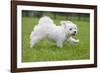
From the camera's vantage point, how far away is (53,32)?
6.72 ft

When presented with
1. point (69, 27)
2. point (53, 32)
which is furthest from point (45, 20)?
point (69, 27)

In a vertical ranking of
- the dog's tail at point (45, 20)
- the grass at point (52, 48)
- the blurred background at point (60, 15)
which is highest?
the blurred background at point (60, 15)

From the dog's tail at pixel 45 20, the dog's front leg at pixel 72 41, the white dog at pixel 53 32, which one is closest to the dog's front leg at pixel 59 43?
the white dog at pixel 53 32

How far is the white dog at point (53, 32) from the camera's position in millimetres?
1989

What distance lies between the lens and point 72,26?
2.11 m

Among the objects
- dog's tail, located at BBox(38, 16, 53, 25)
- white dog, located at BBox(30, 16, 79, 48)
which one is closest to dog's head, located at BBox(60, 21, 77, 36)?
white dog, located at BBox(30, 16, 79, 48)

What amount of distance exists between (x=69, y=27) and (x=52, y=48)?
276mm

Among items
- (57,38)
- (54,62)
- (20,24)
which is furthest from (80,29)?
(20,24)

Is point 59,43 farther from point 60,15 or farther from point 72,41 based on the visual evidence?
point 60,15

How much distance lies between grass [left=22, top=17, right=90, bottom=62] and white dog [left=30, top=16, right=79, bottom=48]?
0.13 ft

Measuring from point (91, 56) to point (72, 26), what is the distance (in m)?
0.38

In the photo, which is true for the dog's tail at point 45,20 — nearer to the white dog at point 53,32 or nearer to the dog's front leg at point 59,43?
the white dog at point 53,32

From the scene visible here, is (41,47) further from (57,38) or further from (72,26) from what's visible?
(72,26)

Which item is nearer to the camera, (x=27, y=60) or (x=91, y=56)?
(x=27, y=60)
